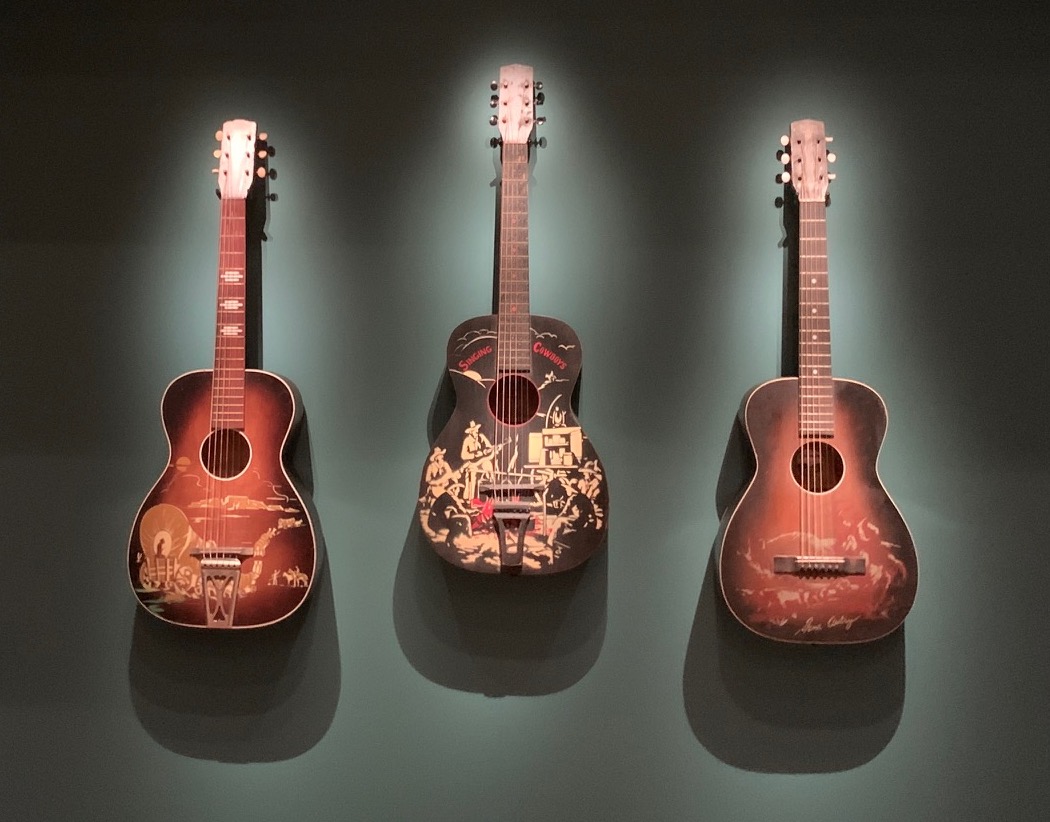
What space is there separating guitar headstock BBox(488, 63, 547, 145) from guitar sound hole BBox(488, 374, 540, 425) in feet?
1.78

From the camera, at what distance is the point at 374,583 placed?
183cm

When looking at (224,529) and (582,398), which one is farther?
(582,398)

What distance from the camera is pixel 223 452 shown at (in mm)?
1715

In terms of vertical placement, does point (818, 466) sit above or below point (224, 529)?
above

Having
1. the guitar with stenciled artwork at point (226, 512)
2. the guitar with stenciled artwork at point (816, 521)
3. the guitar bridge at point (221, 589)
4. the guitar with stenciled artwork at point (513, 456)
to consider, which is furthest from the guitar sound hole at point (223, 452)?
the guitar with stenciled artwork at point (816, 521)

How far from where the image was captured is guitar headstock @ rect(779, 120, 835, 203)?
5.73ft

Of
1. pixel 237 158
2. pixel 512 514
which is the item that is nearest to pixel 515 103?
pixel 237 158

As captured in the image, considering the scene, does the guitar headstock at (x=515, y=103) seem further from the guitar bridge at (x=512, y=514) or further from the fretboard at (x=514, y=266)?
the guitar bridge at (x=512, y=514)

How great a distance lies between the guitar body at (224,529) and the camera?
5.52 ft

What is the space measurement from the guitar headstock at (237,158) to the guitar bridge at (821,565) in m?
1.44

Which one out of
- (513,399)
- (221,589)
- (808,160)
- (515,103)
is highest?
(515,103)

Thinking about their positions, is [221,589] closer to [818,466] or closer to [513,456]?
[513,456]

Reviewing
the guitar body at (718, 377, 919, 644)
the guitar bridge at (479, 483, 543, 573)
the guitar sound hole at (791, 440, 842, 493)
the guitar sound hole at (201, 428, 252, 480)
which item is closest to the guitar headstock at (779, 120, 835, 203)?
the guitar body at (718, 377, 919, 644)

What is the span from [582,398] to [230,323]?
807 millimetres
